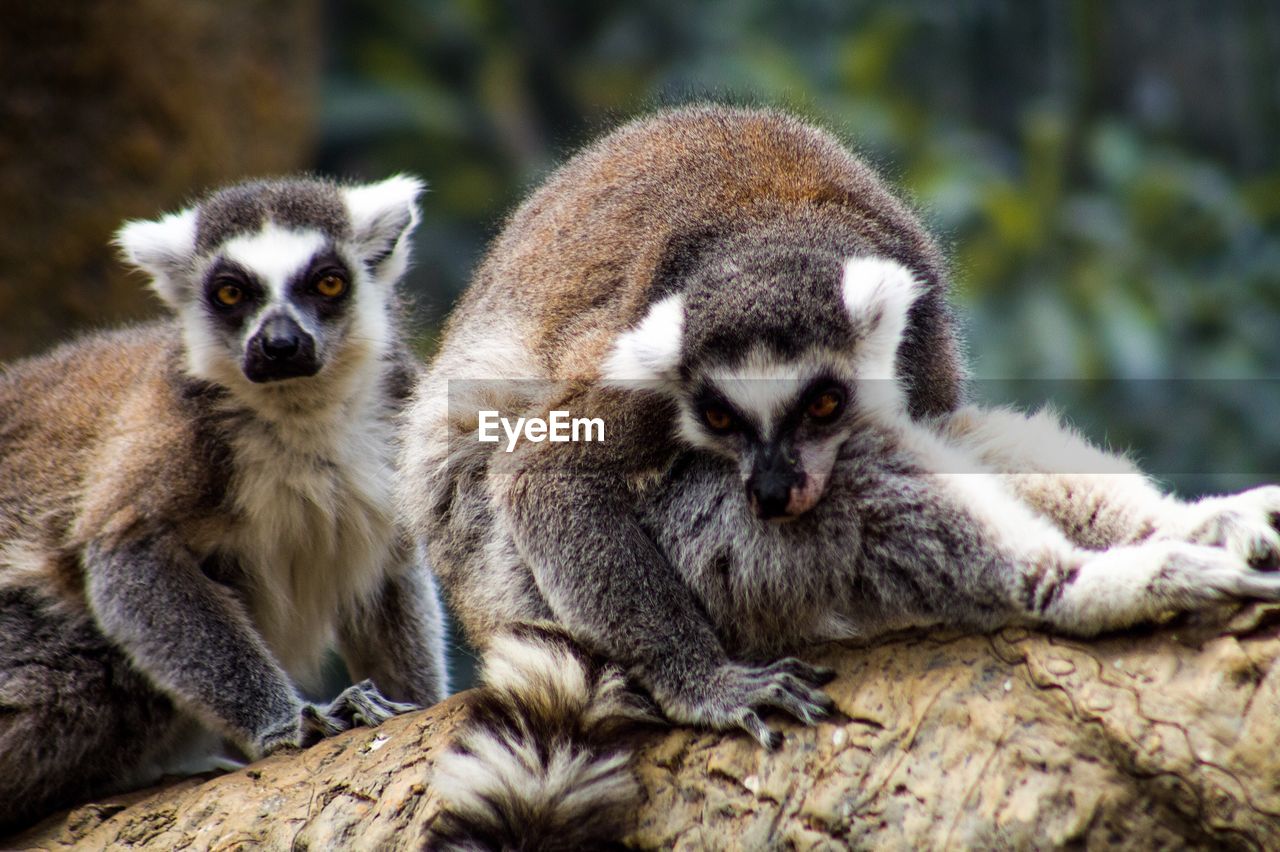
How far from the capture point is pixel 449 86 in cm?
1103

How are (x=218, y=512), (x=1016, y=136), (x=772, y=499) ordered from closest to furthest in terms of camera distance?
(x=772, y=499) < (x=218, y=512) < (x=1016, y=136)

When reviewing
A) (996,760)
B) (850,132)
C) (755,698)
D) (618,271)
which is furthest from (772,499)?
(850,132)

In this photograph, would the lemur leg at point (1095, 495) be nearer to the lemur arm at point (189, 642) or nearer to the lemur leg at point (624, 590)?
the lemur leg at point (624, 590)

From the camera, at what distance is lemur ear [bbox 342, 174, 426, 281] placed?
14.5 feet

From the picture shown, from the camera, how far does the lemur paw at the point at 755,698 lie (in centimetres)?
286

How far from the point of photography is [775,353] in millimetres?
3078

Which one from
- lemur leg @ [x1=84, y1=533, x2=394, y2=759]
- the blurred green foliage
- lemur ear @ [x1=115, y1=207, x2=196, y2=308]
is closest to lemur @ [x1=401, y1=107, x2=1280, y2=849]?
lemur leg @ [x1=84, y1=533, x2=394, y2=759]

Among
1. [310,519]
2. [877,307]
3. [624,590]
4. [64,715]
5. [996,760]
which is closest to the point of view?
[996,760]

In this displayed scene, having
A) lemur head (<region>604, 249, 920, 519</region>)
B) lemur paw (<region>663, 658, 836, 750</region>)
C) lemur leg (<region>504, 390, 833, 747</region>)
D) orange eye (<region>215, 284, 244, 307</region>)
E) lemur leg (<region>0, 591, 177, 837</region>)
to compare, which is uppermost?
orange eye (<region>215, 284, 244, 307</region>)

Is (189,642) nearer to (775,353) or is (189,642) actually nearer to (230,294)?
(230,294)

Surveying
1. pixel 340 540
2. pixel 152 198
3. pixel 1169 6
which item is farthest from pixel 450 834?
pixel 1169 6

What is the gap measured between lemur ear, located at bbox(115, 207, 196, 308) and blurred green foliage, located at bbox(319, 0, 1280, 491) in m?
1.51

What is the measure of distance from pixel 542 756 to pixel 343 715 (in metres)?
0.97

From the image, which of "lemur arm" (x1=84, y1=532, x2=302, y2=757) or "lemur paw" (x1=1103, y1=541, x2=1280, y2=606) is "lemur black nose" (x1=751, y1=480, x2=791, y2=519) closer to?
"lemur paw" (x1=1103, y1=541, x2=1280, y2=606)
